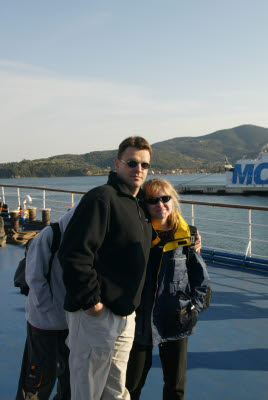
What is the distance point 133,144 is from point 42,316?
90 cm

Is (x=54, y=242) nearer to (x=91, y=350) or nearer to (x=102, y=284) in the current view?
(x=102, y=284)

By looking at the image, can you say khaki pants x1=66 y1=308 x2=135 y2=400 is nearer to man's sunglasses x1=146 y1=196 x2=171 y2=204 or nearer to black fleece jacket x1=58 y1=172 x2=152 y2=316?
black fleece jacket x1=58 y1=172 x2=152 y2=316

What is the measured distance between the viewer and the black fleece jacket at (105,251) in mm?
1350

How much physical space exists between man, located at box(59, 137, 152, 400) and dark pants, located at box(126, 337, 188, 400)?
0.24m

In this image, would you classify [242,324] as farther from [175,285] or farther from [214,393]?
[175,285]

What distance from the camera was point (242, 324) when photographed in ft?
10.4

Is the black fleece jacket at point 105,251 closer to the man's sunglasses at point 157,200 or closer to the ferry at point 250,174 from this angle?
the man's sunglasses at point 157,200

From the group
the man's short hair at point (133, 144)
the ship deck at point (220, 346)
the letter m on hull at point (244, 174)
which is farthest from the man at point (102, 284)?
the letter m on hull at point (244, 174)

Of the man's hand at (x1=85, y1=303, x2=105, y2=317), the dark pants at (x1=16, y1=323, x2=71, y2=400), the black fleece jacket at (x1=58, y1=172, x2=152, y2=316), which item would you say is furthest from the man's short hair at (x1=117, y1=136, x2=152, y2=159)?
the dark pants at (x1=16, y1=323, x2=71, y2=400)

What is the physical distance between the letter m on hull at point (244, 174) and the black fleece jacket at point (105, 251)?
192 feet

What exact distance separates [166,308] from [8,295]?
267cm

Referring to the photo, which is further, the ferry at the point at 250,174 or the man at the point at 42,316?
the ferry at the point at 250,174

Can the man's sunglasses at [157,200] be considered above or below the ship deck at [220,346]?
above

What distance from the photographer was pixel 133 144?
1.65 metres
